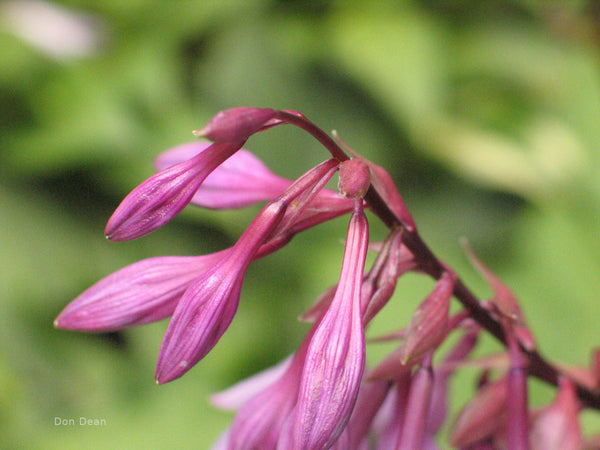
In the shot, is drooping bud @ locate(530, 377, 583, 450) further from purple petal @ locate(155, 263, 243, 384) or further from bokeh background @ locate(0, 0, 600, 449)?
bokeh background @ locate(0, 0, 600, 449)

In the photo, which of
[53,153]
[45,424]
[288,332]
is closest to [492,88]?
[288,332]

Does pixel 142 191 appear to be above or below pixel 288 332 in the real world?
above

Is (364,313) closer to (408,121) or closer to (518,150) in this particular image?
(408,121)

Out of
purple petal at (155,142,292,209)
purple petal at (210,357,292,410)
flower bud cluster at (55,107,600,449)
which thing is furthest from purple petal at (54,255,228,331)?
purple petal at (210,357,292,410)

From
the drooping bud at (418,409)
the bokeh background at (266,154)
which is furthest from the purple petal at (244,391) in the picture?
the bokeh background at (266,154)

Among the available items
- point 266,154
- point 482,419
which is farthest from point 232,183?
point 266,154

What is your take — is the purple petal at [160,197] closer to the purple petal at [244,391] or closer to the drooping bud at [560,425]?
the purple petal at [244,391]
